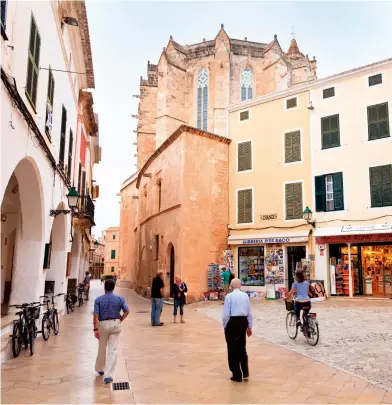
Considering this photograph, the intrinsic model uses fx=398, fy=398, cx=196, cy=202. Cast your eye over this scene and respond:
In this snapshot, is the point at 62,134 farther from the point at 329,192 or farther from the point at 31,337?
the point at 329,192

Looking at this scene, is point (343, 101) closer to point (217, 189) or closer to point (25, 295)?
point (217, 189)

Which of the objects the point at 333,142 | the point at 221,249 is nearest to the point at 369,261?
the point at 333,142

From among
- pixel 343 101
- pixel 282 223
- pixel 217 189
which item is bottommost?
pixel 282 223

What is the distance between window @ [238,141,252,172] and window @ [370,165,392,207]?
626 centimetres

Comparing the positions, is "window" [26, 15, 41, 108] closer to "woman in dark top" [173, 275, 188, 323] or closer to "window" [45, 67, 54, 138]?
"window" [45, 67, 54, 138]

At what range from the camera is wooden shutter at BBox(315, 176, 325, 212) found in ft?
61.9

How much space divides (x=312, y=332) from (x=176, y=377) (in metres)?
3.66

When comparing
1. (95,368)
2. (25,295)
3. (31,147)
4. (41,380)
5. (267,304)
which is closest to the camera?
(41,380)

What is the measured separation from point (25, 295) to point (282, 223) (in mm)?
13651

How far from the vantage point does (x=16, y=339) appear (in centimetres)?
756

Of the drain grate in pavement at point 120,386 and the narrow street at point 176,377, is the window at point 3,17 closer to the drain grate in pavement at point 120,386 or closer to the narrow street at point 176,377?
the narrow street at point 176,377

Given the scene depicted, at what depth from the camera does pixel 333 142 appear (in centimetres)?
1903

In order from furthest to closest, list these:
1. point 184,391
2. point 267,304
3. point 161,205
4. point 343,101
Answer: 1. point 161,205
2. point 343,101
3. point 267,304
4. point 184,391

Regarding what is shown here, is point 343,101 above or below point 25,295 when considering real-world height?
above
